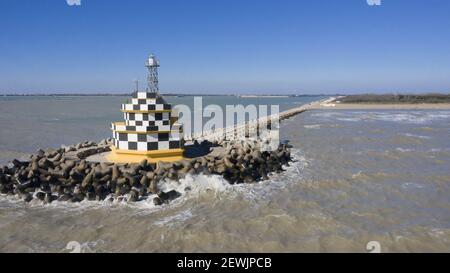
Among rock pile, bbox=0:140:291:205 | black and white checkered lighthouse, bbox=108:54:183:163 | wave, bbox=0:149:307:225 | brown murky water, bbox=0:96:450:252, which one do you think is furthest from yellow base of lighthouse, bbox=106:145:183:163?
brown murky water, bbox=0:96:450:252

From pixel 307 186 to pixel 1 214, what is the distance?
755cm

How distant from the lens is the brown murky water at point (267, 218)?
665 centimetres

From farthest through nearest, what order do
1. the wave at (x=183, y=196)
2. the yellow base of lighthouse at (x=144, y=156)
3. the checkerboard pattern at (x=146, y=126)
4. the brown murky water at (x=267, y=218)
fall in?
the checkerboard pattern at (x=146, y=126) → the yellow base of lighthouse at (x=144, y=156) → the wave at (x=183, y=196) → the brown murky water at (x=267, y=218)

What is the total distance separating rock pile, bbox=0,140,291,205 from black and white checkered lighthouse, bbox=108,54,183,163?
652 mm

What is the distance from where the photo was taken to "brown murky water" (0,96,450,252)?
6652 mm

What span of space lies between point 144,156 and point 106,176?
1577 millimetres

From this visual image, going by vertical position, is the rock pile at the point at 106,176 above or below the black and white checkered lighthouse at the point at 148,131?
below

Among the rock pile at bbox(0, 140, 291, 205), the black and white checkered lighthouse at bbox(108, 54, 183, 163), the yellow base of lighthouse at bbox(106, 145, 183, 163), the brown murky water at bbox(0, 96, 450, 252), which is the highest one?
the black and white checkered lighthouse at bbox(108, 54, 183, 163)

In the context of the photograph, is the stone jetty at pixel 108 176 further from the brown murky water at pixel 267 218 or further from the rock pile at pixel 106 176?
the brown murky water at pixel 267 218

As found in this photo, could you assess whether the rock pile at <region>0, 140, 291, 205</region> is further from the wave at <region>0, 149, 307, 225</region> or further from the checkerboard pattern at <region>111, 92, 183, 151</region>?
the checkerboard pattern at <region>111, 92, 183, 151</region>

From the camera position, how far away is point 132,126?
11.4 meters

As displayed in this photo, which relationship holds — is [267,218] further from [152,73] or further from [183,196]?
[152,73]

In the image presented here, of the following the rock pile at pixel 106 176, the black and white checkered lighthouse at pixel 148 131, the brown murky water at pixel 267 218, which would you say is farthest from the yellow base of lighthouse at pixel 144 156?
the brown murky water at pixel 267 218
